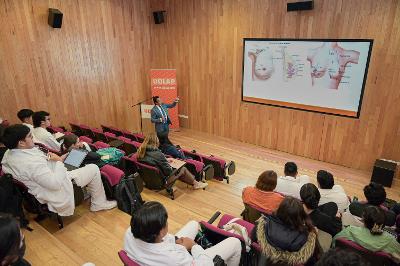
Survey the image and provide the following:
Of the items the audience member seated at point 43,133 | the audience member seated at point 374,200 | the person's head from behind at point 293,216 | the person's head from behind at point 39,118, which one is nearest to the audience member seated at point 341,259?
the person's head from behind at point 293,216

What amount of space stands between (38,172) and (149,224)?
1.73m

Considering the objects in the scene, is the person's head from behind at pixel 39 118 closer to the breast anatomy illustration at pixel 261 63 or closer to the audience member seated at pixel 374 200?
the breast anatomy illustration at pixel 261 63

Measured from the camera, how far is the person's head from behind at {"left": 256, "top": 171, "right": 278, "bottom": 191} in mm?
2932

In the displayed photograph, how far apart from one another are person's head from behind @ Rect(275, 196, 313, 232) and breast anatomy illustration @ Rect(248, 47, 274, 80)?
449cm

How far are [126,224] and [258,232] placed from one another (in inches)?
73.9

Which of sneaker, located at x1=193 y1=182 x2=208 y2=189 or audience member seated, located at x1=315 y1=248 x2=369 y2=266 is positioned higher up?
audience member seated, located at x1=315 y1=248 x2=369 y2=266

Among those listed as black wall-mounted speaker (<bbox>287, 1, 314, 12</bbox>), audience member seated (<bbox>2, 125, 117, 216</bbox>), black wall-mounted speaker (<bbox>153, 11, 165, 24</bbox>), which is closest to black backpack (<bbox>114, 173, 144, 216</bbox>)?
audience member seated (<bbox>2, 125, 117, 216</bbox>)

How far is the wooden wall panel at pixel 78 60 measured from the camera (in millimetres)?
5324

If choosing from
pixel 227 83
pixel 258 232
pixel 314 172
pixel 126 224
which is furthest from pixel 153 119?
pixel 258 232

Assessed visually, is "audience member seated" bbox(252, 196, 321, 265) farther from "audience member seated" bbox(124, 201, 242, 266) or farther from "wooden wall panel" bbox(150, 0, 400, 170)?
"wooden wall panel" bbox(150, 0, 400, 170)

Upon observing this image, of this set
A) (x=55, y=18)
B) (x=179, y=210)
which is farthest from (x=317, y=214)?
(x=55, y=18)

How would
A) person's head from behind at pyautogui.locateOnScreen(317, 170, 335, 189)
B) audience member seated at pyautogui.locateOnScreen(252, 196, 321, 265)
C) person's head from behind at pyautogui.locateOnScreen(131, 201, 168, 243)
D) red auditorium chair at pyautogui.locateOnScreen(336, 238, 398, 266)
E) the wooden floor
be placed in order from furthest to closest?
person's head from behind at pyautogui.locateOnScreen(317, 170, 335, 189) → the wooden floor → red auditorium chair at pyautogui.locateOnScreen(336, 238, 398, 266) → audience member seated at pyautogui.locateOnScreen(252, 196, 321, 265) → person's head from behind at pyautogui.locateOnScreen(131, 201, 168, 243)

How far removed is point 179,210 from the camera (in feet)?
12.8

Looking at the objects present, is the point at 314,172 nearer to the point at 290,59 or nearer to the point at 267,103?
the point at 267,103
